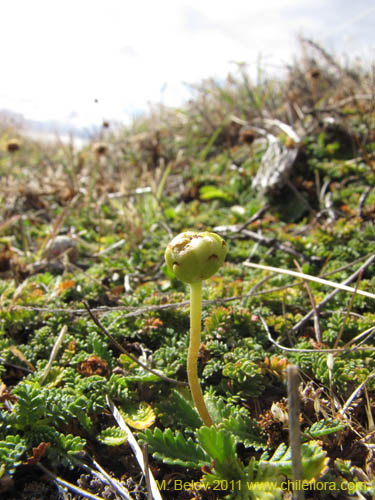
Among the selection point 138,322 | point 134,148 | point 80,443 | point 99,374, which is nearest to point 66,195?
point 134,148

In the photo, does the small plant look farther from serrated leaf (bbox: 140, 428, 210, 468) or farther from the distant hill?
the distant hill

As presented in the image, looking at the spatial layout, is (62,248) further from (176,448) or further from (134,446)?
(176,448)

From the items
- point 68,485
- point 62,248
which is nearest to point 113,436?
point 68,485

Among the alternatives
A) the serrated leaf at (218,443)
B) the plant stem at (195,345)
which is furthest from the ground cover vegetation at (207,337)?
the plant stem at (195,345)

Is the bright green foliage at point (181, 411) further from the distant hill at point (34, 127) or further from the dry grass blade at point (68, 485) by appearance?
the distant hill at point (34, 127)

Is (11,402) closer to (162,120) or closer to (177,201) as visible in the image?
(177,201)
